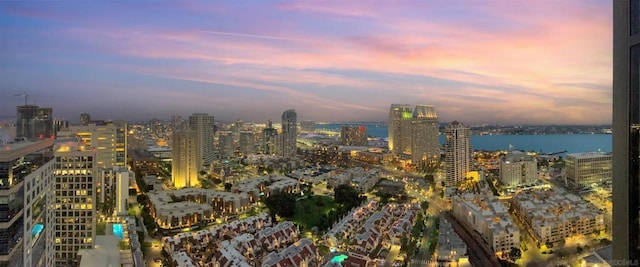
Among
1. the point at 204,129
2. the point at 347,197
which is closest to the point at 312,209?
the point at 347,197

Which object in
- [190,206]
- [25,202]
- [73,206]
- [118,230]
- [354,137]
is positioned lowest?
[190,206]

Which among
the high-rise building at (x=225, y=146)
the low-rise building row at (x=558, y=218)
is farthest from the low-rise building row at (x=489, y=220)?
the high-rise building at (x=225, y=146)

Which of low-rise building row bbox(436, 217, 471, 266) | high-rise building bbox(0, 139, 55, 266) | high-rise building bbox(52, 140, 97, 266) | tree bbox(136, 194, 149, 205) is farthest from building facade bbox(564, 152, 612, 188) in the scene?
high-rise building bbox(0, 139, 55, 266)

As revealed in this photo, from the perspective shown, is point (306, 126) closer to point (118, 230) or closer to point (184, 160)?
point (184, 160)

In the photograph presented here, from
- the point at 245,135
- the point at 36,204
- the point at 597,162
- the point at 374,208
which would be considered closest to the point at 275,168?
the point at 245,135

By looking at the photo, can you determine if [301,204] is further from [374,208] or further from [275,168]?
[275,168]

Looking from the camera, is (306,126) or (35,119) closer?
(35,119)

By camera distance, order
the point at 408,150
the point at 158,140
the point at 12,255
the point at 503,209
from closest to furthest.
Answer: the point at 12,255 < the point at 503,209 < the point at 408,150 < the point at 158,140
